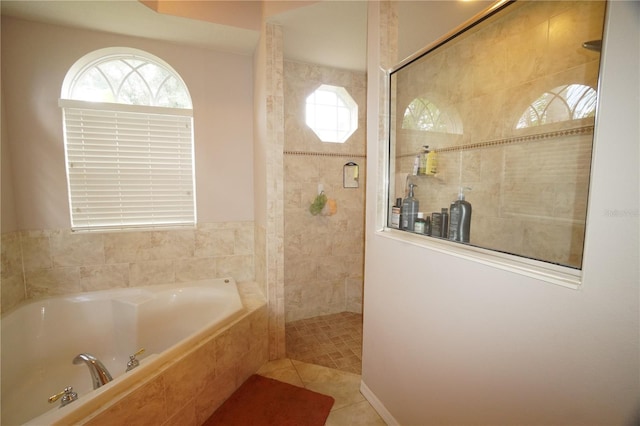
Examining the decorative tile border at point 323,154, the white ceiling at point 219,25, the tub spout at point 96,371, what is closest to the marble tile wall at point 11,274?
the tub spout at point 96,371

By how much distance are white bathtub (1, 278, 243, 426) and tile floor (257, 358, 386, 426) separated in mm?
577

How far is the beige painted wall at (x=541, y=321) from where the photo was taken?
64 centimetres

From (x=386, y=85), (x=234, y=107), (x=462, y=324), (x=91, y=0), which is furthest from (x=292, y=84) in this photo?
(x=462, y=324)

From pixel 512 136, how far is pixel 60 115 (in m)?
3.12

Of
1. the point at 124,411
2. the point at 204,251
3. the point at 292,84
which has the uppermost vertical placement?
the point at 292,84

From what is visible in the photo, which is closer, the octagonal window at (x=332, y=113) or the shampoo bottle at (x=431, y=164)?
the shampoo bottle at (x=431, y=164)

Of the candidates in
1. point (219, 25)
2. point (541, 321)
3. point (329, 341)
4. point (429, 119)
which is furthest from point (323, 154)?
point (541, 321)

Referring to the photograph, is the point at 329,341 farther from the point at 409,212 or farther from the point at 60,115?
the point at 60,115

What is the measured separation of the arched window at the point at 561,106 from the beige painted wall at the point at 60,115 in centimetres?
209

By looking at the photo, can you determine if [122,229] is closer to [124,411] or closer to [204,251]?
[204,251]

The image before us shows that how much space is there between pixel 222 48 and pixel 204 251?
1.77 meters

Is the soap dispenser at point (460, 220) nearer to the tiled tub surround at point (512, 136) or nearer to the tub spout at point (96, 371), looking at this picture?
the tiled tub surround at point (512, 136)

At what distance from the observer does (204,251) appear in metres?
2.46

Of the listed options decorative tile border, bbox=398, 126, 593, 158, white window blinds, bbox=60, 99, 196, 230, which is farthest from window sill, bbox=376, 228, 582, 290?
white window blinds, bbox=60, 99, 196, 230
